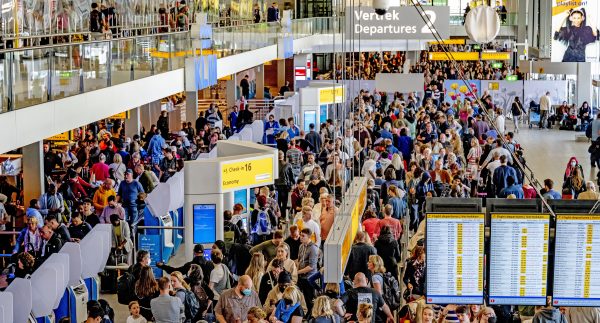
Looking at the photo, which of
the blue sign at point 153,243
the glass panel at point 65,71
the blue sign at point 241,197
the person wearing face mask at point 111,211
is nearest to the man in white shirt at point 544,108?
the blue sign at point 241,197

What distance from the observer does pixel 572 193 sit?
17609 millimetres

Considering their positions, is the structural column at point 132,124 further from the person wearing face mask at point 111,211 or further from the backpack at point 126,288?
the backpack at point 126,288

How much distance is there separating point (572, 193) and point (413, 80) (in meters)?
14.1

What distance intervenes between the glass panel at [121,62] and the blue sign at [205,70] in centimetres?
436

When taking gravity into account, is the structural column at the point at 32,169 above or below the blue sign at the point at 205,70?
below

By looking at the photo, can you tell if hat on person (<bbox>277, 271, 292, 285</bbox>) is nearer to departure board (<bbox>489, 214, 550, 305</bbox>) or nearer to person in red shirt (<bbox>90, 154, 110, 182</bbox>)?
departure board (<bbox>489, 214, 550, 305</bbox>)

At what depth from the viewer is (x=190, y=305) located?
11461mm

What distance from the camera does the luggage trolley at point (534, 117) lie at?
38.3 m

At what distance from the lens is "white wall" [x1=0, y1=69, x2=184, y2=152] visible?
1441 cm

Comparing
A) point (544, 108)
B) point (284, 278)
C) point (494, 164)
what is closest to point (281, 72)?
point (544, 108)

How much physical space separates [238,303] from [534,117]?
28667mm

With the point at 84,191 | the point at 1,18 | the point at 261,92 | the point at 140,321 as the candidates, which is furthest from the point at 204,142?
the point at 261,92

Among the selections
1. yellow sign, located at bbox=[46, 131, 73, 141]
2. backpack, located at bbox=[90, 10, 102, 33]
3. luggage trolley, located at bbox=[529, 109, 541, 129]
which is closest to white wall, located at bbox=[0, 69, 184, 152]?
backpack, located at bbox=[90, 10, 102, 33]

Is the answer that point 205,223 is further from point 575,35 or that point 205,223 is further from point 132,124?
point 575,35
